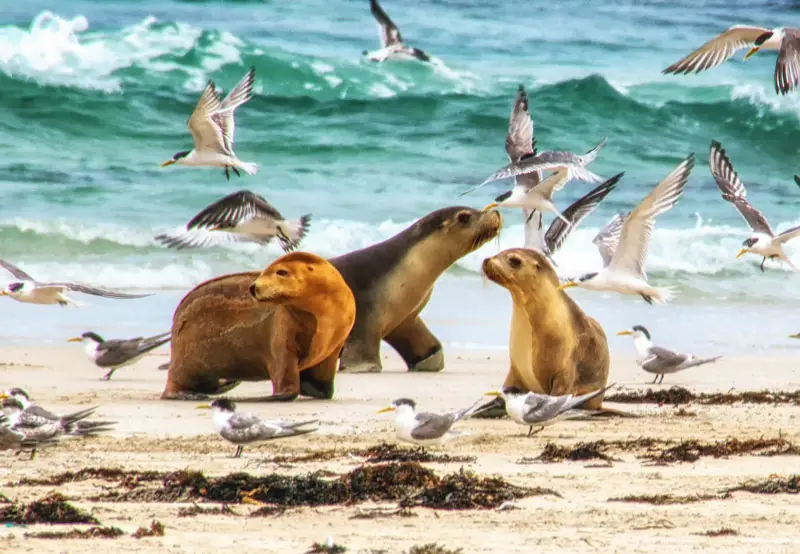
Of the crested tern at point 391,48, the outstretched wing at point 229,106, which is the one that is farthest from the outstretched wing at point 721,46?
the crested tern at point 391,48

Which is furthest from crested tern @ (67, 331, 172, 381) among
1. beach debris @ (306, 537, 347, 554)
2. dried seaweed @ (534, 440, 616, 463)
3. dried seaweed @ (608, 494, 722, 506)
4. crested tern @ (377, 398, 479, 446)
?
beach debris @ (306, 537, 347, 554)

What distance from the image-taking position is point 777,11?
40.5 metres

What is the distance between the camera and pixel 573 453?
7.84 metres

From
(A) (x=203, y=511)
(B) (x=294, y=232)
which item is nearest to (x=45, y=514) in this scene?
(A) (x=203, y=511)

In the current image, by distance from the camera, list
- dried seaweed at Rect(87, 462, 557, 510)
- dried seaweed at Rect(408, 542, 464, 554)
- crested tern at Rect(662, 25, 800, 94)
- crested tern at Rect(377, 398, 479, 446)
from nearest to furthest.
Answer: dried seaweed at Rect(408, 542, 464, 554), dried seaweed at Rect(87, 462, 557, 510), crested tern at Rect(377, 398, 479, 446), crested tern at Rect(662, 25, 800, 94)

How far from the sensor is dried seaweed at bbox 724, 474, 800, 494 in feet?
22.4

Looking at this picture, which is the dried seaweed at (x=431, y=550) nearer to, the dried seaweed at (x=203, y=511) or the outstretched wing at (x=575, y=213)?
the dried seaweed at (x=203, y=511)

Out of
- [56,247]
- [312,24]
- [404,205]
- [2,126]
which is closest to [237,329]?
[56,247]

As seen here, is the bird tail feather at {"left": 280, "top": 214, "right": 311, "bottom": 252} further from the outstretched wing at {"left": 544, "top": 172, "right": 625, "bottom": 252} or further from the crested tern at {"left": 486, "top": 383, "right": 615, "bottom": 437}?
the crested tern at {"left": 486, "top": 383, "right": 615, "bottom": 437}

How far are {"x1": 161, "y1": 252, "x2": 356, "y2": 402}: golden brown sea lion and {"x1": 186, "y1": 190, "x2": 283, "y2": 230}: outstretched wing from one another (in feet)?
5.22

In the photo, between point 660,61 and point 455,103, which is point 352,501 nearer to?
point 455,103

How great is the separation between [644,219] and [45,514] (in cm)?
561

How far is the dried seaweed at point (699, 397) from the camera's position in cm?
1041

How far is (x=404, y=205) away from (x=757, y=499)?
1797 cm
